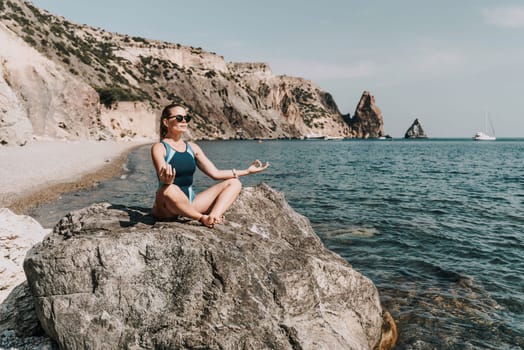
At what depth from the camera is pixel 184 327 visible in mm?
4188

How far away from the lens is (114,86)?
87.9 meters

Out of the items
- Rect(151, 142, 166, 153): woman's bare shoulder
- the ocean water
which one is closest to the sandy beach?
the ocean water

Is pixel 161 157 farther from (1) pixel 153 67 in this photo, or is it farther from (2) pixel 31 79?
(1) pixel 153 67

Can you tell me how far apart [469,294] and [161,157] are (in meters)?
7.68

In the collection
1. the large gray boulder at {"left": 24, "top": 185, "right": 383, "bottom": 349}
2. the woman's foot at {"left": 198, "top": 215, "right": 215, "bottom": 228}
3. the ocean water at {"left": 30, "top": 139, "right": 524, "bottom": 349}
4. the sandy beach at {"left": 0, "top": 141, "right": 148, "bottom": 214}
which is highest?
the woman's foot at {"left": 198, "top": 215, "right": 215, "bottom": 228}

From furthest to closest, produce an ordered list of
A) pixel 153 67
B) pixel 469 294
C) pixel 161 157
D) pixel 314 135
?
pixel 314 135 < pixel 153 67 < pixel 469 294 < pixel 161 157

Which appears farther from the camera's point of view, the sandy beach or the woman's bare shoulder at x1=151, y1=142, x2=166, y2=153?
the sandy beach

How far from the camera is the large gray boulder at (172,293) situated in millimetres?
4164

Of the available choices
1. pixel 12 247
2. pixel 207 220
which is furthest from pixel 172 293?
pixel 12 247

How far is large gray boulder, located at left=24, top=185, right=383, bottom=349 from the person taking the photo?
4164 millimetres

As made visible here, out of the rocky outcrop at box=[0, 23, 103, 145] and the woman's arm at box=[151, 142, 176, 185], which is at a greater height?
the rocky outcrop at box=[0, 23, 103, 145]

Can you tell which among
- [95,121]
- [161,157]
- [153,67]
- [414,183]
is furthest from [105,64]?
[161,157]

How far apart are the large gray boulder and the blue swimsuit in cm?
82

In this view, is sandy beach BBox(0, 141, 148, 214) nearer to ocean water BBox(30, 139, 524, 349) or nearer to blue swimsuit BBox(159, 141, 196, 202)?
ocean water BBox(30, 139, 524, 349)
